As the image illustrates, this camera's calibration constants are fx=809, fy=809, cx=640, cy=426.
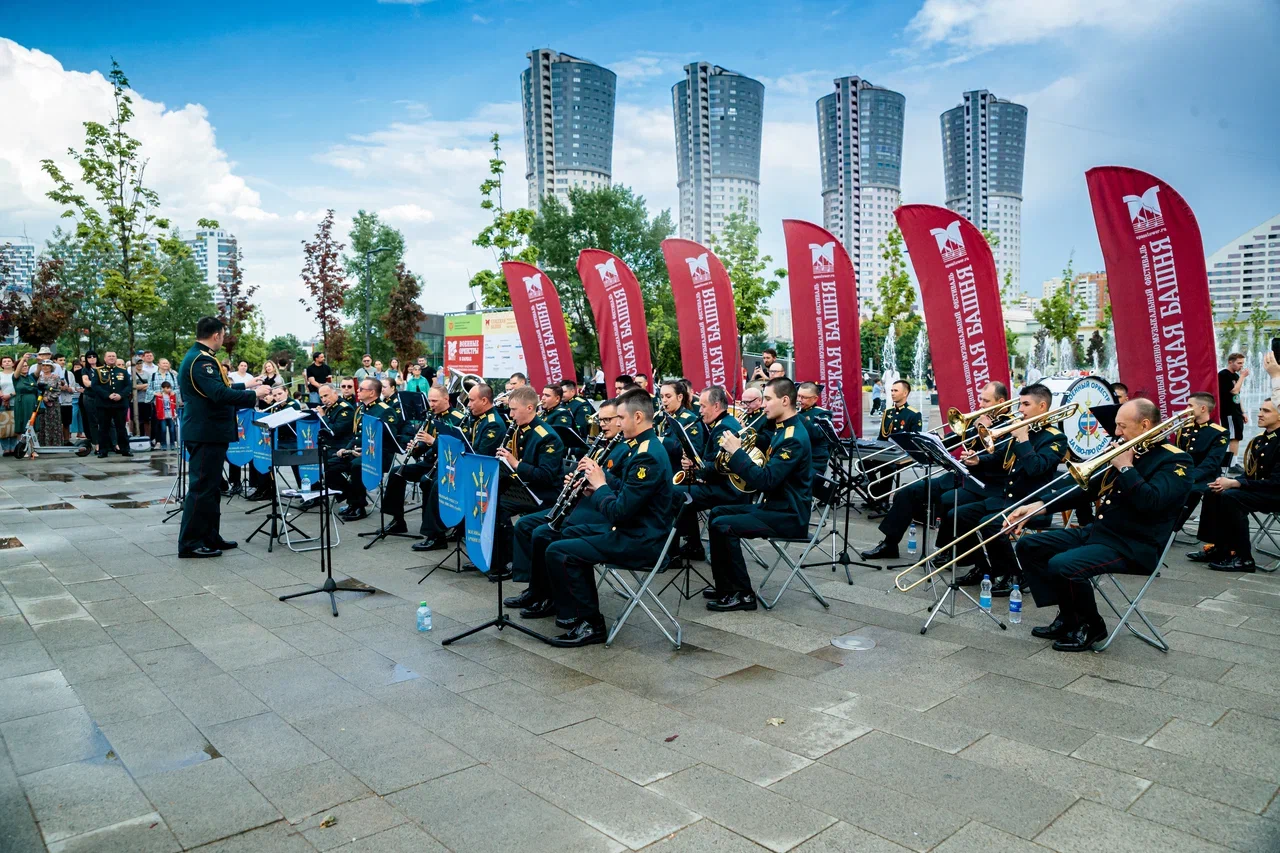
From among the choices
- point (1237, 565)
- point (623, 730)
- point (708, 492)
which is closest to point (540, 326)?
point (708, 492)

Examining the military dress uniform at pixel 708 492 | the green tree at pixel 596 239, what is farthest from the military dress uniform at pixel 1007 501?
the green tree at pixel 596 239

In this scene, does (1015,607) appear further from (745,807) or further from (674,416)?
(674,416)

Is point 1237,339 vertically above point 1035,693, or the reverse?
point 1237,339

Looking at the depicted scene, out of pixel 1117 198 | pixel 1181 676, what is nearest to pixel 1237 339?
pixel 1117 198

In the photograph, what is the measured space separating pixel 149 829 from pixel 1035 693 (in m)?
4.51

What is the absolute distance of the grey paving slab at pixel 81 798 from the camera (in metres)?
3.28

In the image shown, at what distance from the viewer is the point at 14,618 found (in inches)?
236

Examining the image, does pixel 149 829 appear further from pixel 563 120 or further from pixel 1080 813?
pixel 563 120

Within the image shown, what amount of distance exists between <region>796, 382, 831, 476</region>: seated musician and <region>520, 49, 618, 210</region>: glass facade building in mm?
76149

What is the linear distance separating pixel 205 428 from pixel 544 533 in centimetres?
414

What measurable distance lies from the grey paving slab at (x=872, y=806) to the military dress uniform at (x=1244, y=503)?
243 inches

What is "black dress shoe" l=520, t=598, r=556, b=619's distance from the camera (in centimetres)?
617

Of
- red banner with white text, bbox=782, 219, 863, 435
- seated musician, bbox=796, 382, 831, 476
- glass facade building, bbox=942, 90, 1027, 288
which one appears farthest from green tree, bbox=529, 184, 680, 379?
glass facade building, bbox=942, 90, 1027, 288

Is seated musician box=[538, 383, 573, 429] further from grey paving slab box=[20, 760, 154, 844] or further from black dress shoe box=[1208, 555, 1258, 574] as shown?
black dress shoe box=[1208, 555, 1258, 574]
